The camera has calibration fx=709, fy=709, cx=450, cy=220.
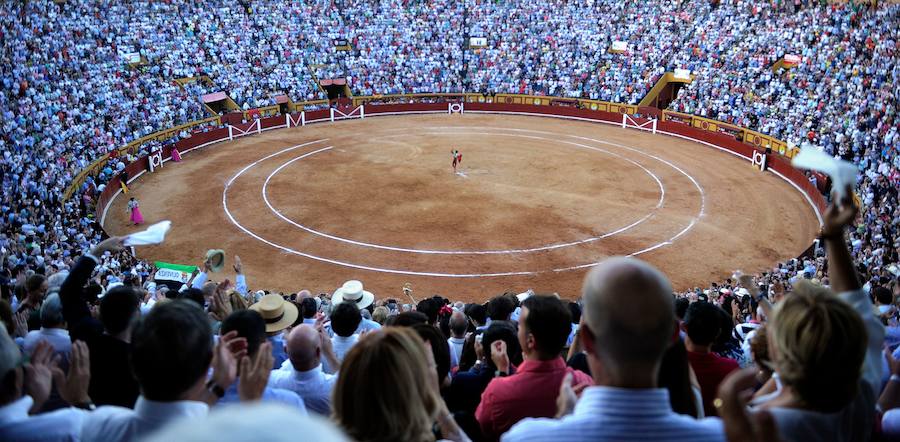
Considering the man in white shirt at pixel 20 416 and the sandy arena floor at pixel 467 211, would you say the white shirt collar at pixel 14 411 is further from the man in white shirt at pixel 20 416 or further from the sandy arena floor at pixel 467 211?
the sandy arena floor at pixel 467 211

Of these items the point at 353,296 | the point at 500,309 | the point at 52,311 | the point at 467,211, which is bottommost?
the point at 467,211

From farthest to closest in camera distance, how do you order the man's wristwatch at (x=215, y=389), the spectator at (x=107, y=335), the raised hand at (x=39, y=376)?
the spectator at (x=107, y=335) → the man's wristwatch at (x=215, y=389) → the raised hand at (x=39, y=376)

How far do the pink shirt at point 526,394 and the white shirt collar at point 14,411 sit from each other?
2.86 metres

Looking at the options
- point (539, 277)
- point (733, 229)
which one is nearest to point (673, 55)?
point (733, 229)

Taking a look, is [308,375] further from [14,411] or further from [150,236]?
[14,411]

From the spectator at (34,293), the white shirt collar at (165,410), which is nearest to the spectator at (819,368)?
the white shirt collar at (165,410)

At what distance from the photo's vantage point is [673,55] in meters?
46.7

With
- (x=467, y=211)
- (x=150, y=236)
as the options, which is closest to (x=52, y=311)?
(x=150, y=236)

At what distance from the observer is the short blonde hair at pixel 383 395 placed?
304cm

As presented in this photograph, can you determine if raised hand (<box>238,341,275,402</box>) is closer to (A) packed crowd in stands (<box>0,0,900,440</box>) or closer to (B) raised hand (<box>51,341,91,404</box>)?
(A) packed crowd in stands (<box>0,0,900,440</box>)

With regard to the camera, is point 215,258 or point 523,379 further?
point 215,258

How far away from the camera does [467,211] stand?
2706 centimetres

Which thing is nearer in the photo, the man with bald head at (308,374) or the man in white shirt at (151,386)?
the man in white shirt at (151,386)

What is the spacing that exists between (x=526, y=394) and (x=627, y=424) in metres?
2.09
